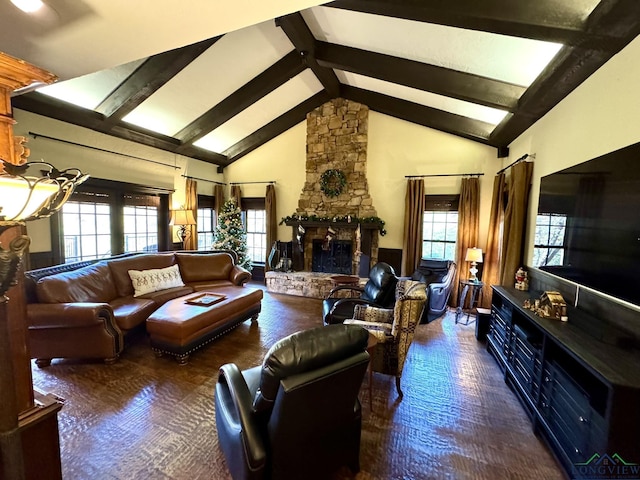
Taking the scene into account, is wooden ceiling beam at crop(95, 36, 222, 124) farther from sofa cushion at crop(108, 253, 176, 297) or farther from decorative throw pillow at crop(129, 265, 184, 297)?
decorative throw pillow at crop(129, 265, 184, 297)

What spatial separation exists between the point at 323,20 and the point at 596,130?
3.07 meters

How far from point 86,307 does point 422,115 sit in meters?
5.55

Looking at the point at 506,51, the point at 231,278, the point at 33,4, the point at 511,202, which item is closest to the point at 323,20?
the point at 506,51

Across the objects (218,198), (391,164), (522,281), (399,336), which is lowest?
(399,336)

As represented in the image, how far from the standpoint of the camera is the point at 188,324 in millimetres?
2846

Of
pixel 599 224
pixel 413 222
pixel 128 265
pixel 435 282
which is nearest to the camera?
pixel 599 224

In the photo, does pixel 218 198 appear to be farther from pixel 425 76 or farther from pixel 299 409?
pixel 299 409

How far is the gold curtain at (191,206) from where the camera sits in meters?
5.93

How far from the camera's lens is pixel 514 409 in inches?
90.0

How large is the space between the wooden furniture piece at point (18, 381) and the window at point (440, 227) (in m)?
5.31

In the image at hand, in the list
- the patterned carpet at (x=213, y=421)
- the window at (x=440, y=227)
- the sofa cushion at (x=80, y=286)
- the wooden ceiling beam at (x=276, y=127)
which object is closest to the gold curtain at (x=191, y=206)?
the wooden ceiling beam at (x=276, y=127)

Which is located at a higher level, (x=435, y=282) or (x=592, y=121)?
(x=592, y=121)

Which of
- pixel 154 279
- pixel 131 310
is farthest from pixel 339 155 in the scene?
pixel 131 310

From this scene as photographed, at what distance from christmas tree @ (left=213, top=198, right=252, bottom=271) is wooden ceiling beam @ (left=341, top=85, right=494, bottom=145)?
3.59 m
